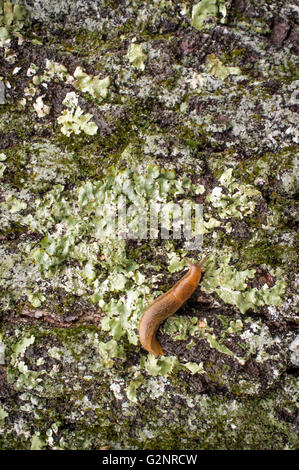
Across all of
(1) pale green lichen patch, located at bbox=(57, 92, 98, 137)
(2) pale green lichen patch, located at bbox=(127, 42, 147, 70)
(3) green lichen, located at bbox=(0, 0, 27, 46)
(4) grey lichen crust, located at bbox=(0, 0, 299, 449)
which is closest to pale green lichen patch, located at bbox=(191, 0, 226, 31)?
(4) grey lichen crust, located at bbox=(0, 0, 299, 449)

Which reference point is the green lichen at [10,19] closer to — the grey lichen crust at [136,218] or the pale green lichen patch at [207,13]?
the grey lichen crust at [136,218]

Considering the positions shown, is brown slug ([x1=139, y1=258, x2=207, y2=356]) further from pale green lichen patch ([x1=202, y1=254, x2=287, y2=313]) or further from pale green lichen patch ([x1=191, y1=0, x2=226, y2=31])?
pale green lichen patch ([x1=191, y1=0, x2=226, y2=31])

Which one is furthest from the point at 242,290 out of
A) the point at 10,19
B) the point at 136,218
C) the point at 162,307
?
the point at 10,19

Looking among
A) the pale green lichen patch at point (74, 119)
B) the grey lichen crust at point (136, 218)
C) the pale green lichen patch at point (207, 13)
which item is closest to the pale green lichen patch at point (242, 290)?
the grey lichen crust at point (136, 218)

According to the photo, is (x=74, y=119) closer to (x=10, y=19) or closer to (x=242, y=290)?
(x=10, y=19)

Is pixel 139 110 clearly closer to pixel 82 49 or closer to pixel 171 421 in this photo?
pixel 82 49

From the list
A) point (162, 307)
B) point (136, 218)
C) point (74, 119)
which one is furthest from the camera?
point (74, 119)
